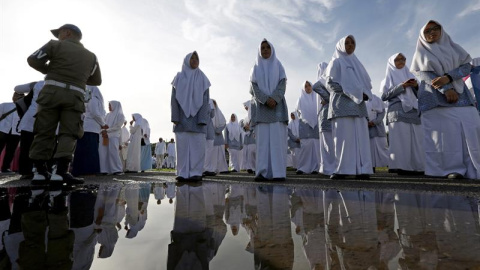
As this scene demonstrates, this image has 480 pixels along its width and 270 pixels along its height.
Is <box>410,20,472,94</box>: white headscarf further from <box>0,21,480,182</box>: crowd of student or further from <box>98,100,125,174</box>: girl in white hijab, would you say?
<box>98,100,125,174</box>: girl in white hijab

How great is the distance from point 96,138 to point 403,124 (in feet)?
21.6

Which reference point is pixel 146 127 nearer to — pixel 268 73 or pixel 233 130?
pixel 233 130

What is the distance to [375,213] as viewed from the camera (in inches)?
56.2

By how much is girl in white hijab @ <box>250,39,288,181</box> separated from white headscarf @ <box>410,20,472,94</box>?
1981 millimetres

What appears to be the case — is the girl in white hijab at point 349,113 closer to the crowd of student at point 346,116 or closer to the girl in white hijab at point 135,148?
the crowd of student at point 346,116

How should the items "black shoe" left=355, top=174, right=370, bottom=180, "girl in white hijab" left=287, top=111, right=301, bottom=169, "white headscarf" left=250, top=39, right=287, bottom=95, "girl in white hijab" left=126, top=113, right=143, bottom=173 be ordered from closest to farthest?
1. "black shoe" left=355, top=174, right=370, bottom=180
2. "white headscarf" left=250, top=39, right=287, bottom=95
3. "girl in white hijab" left=287, top=111, right=301, bottom=169
4. "girl in white hijab" left=126, top=113, right=143, bottom=173

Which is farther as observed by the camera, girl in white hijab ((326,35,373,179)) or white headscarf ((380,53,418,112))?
white headscarf ((380,53,418,112))

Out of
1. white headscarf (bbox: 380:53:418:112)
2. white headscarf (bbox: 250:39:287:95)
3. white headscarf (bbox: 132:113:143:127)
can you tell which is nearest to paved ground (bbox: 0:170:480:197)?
white headscarf (bbox: 250:39:287:95)

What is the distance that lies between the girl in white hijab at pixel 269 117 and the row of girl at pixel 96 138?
2667 mm

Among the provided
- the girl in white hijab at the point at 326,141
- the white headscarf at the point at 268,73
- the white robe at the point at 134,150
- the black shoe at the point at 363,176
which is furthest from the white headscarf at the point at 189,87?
the white robe at the point at 134,150

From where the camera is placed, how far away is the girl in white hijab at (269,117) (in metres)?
4.50

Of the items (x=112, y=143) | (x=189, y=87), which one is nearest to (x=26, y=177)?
(x=112, y=143)

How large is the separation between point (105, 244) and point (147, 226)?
302 millimetres

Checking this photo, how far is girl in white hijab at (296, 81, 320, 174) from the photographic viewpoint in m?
7.50
